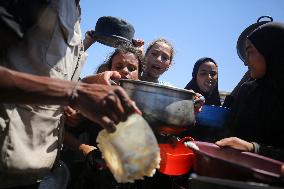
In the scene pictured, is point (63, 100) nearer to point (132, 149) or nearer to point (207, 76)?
point (132, 149)

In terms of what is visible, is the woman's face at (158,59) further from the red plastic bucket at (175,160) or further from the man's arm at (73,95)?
the man's arm at (73,95)

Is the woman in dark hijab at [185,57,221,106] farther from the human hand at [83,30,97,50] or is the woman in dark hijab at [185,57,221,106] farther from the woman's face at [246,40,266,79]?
the human hand at [83,30,97,50]

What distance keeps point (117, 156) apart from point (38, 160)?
2.25ft

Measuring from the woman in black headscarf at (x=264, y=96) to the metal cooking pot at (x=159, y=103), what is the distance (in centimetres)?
134

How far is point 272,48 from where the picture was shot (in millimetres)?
3104

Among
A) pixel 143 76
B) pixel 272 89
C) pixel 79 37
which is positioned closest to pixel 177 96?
pixel 79 37

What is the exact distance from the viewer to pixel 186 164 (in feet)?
5.77

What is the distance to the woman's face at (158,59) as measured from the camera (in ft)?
14.7

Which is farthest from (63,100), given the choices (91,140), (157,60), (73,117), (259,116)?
(157,60)

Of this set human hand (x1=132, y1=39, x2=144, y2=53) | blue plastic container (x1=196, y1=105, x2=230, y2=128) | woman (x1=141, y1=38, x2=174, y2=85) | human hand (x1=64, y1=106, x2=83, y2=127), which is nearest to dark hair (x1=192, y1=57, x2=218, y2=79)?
woman (x1=141, y1=38, x2=174, y2=85)

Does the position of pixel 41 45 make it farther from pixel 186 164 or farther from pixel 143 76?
pixel 143 76

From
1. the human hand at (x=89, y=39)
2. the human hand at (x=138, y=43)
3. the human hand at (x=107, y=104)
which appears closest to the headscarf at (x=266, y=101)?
the human hand at (x=138, y=43)

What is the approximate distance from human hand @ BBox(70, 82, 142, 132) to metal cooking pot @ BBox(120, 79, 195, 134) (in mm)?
673

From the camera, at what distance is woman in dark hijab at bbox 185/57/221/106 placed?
15.3ft
